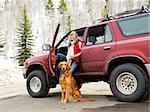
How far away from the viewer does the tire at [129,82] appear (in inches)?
282

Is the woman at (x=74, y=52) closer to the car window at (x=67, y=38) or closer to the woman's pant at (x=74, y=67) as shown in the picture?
the woman's pant at (x=74, y=67)

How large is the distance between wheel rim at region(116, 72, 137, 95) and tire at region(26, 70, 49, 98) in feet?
8.72

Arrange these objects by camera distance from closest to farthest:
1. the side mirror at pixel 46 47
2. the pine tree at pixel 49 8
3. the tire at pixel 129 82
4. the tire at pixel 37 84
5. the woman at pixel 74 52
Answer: the tire at pixel 129 82
the woman at pixel 74 52
the side mirror at pixel 46 47
the tire at pixel 37 84
the pine tree at pixel 49 8

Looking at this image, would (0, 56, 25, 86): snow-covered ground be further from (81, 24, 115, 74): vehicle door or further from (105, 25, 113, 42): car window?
(105, 25, 113, 42): car window

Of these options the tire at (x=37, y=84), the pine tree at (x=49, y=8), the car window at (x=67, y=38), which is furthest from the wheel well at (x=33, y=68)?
the pine tree at (x=49, y=8)

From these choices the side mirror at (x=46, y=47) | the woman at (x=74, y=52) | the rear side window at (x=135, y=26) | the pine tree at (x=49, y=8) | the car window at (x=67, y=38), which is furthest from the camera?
the pine tree at (x=49, y=8)

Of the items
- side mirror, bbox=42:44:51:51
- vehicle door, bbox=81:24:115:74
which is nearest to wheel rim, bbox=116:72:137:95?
vehicle door, bbox=81:24:115:74

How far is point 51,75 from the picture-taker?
9117 millimetres

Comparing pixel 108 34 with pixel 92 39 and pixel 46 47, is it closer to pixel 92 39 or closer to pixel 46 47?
pixel 92 39

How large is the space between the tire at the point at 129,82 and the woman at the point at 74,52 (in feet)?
3.49

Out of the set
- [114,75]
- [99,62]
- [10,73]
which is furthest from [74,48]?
[10,73]

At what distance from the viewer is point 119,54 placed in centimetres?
746

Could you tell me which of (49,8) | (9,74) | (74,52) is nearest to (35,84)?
(74,52)

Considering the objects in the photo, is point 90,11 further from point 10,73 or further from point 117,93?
point 117,93
